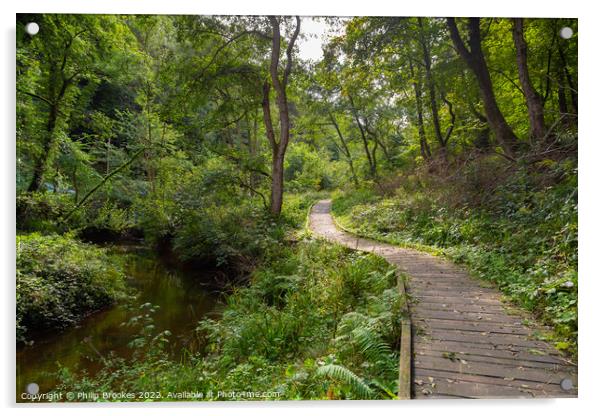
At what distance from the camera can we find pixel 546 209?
15.5ft

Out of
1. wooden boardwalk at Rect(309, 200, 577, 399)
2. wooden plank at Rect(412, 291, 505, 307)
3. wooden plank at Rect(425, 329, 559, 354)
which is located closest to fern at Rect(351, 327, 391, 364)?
wooden boardwalk at Rect(309, 200, 577, 399)

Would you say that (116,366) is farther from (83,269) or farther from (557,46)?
(557,46)

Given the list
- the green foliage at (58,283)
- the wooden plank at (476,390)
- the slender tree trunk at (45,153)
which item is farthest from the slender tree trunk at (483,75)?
the green foliage at (58,283)

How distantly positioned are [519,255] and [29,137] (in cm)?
724

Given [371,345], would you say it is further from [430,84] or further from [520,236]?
[430,84]

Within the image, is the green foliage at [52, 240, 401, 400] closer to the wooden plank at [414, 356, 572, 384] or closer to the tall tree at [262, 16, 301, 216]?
the wooden plank at [414, 356, 572, 384]

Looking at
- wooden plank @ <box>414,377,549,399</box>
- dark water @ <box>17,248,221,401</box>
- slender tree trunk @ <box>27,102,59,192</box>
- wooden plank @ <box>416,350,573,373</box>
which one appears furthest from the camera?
slender tree trunk @ <box>27,102,59,192</box>

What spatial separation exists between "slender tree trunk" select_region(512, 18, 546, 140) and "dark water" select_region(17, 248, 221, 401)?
706 centimetres

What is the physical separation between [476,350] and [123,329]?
19.4ft

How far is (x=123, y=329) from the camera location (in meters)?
5.89

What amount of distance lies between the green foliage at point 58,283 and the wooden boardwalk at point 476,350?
5429 mm

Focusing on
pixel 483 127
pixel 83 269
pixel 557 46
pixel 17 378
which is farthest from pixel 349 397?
pixel 483 127

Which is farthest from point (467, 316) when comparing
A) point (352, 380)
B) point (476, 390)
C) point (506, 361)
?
point (352, 380)

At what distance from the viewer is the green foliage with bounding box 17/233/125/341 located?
5.11m
